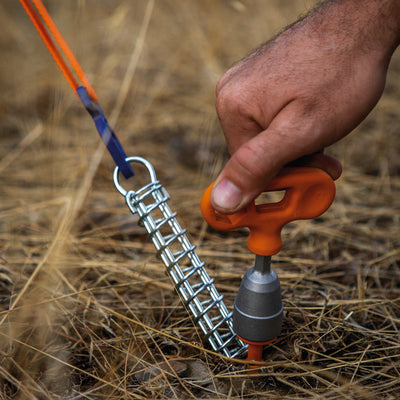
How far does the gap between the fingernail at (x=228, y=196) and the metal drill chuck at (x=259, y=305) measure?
7.5 inches

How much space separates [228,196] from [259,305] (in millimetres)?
299

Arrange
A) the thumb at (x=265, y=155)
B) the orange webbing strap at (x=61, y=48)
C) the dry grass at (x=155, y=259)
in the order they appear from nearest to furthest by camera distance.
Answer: the thumb at (x=265, y=155), the orange webbing strap at (x=61, y=48), the dry grass at (x=155, y=259)

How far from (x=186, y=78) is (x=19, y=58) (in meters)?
1.38

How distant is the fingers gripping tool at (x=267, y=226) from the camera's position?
929 millimetres

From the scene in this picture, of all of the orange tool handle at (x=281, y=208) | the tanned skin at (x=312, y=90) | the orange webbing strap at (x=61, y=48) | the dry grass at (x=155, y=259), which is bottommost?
the dry grass at (x=155, y=259)

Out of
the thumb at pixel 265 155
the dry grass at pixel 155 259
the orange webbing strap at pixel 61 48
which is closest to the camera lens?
the thumb at pixel 265 155

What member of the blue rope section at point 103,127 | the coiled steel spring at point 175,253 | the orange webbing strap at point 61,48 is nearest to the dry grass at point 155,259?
the coiled steel spring at point 175,253

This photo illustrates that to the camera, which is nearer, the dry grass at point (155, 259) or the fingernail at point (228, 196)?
the fingernail at point (228, 196)

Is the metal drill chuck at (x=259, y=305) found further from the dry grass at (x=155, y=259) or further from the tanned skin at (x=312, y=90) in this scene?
the tanned skin at (x=312, y=90)

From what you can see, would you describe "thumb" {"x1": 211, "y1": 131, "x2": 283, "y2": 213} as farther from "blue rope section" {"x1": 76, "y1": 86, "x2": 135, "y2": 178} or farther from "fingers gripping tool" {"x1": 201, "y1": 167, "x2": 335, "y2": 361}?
"blue rope section" {"x1": 76, "y1": 86, "x2": 135, "y2": 178}

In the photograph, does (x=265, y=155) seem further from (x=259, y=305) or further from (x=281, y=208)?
(x=259, y=305)

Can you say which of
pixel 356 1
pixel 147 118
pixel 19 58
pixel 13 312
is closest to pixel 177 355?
pixel 13 312

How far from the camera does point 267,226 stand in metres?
0.98

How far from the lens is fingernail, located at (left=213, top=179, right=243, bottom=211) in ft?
2.97
